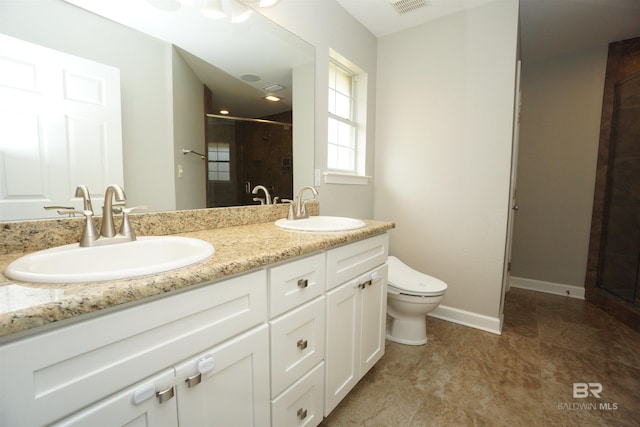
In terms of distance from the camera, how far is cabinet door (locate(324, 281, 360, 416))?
1147 mm

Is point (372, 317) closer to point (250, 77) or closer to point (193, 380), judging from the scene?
point (193, 380)

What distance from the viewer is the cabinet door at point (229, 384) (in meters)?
0.67

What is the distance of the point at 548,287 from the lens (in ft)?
Answer: 9.35

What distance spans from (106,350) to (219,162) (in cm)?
94

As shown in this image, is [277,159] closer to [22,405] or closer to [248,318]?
[248,318]

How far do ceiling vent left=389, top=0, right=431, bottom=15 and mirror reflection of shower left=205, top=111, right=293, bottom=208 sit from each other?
118 cm

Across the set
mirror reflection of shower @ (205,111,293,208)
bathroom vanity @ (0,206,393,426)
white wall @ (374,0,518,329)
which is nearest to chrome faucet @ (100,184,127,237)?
bathroom vanity @ (0,206,393,426)

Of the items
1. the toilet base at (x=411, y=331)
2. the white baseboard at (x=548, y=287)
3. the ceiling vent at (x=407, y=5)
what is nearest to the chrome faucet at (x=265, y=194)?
the toilet base at (x=411, y=331)

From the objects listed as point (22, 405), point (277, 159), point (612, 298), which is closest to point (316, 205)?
point (277, 159)

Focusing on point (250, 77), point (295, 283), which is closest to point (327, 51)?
point (250, 77)

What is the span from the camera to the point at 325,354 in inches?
44.4

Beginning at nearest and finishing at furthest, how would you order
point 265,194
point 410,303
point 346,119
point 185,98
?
1. point 185,98
2. point 265,194
3. point 410,303
4. point 346,119

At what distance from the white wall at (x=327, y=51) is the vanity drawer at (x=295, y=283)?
2.82 ft

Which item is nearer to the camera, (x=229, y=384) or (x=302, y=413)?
(x=229, y=384)
